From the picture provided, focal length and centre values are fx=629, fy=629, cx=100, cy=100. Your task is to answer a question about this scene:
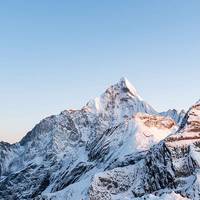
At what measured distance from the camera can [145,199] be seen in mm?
136250

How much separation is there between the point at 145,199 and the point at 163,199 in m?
5.81

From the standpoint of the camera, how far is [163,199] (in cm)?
13162

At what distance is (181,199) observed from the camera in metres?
134

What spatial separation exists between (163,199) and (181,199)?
458cm

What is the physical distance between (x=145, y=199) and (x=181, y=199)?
7.90 metres
